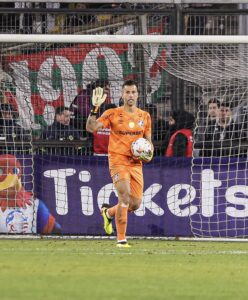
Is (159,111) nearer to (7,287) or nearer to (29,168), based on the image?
(29,168)

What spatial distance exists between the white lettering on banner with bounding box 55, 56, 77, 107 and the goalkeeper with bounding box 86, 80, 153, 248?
2788 millimetres

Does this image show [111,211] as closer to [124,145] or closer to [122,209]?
[122,209]

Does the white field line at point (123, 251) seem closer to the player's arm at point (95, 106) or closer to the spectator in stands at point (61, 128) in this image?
the player's arm at point (95, 106)

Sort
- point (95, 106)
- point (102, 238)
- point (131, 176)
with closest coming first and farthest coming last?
point (95, 106), point (131, 176), point (102, 238)

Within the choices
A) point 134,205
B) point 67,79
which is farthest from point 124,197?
point 67,79

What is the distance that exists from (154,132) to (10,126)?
2419mm

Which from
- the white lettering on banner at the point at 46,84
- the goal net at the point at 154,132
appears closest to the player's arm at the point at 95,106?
the goal net at the point at 154,132

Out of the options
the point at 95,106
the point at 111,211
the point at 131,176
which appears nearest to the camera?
the point at 95,106

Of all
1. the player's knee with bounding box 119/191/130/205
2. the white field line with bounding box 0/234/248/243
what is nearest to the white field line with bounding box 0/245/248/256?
the player's knee with bounding box 119/191/130/205

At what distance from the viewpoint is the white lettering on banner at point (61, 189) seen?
18406 millimetres

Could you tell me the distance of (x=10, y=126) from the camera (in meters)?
18.6

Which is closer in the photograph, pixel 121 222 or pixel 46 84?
pixel 121 222

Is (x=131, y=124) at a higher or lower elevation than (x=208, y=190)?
higher

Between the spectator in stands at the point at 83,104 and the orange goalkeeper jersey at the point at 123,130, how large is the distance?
8.69ft
